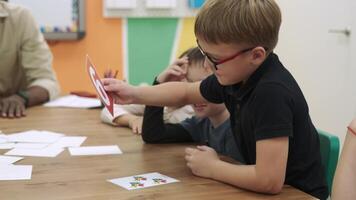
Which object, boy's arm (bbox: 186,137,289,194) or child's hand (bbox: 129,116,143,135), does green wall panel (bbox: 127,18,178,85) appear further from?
boy's arm (bbox: 186,137,289,194)

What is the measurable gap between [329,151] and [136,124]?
71 centimetres

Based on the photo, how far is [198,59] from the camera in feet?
5.74

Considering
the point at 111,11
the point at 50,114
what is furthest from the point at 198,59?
the point at 111,11

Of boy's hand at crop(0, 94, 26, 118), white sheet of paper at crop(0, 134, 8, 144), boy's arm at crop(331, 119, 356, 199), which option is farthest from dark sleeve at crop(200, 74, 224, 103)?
boy's hand at crop(0, 94, 26, 118)

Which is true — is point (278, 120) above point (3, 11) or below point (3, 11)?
below

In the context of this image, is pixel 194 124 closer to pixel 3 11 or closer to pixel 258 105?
pixel 258 105

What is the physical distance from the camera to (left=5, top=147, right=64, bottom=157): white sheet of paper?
4.79ft

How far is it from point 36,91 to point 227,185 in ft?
4.85

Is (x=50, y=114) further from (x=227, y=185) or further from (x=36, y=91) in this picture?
(x=227, y=185)

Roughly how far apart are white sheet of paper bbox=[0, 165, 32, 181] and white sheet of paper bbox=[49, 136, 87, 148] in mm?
256

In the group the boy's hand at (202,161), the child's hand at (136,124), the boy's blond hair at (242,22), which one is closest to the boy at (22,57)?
the child's hand at (136,124)

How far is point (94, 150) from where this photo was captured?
1521mm

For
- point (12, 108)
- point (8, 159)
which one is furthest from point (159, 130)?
point (12, 108)

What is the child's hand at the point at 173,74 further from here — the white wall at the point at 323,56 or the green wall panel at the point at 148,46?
the green wall panel at the point at 148,46
